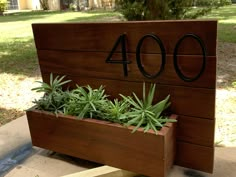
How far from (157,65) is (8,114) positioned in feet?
6.69

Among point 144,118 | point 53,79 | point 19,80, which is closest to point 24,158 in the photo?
point 53,79

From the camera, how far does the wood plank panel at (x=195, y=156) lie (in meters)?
1.79

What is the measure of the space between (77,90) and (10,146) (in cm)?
79

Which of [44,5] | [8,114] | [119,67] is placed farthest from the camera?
[44,5]

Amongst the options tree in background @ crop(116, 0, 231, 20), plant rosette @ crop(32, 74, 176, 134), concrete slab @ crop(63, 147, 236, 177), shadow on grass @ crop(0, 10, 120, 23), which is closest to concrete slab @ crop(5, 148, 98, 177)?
concrete slab @ crop(63, 147, 236, 177)

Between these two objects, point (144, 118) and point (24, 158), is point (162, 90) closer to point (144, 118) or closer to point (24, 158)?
point (144, 118)

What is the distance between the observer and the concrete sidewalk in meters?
1.86

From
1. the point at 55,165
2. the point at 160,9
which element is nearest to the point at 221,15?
the point at 160,9

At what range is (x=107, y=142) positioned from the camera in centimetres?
182

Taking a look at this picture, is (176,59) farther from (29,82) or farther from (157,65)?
(29,82)

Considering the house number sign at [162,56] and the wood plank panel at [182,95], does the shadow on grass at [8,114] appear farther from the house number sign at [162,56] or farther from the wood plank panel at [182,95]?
the house number sign at [162,56]

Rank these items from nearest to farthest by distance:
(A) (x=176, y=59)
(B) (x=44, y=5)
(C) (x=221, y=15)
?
(A) (x=176, y=59), (C) (x=221, y=15), (B) (x=44, y=5)

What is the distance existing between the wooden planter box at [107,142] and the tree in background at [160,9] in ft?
9.10

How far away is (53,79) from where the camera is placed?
2.22 metres
